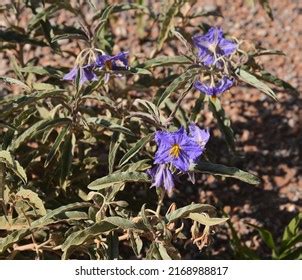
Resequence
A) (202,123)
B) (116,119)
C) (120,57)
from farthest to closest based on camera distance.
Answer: (202,123) < (116,119) < (120,57)

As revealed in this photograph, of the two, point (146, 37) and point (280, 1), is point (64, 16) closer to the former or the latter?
point (146, 37)

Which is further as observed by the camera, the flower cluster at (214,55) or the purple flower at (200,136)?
the flower cluster at (214,55)

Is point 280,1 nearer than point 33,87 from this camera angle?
No

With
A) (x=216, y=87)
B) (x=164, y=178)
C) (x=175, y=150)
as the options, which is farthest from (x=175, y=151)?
(x=216, y=87)

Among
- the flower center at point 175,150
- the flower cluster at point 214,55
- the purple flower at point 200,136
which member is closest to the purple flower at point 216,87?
the flower cluster at point 214,55

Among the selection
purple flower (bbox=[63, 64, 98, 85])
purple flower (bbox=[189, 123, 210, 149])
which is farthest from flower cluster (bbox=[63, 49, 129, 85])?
purple flower (bbox=[189, 123, 210, 149])

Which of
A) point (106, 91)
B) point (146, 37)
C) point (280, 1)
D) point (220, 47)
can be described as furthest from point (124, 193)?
point (280, 1)

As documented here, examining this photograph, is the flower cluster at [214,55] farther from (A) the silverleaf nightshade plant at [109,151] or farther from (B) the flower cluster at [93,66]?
(B) the flower cluster at [93,66]

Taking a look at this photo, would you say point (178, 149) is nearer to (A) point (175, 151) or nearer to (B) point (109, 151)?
(A) point (175, 151)
